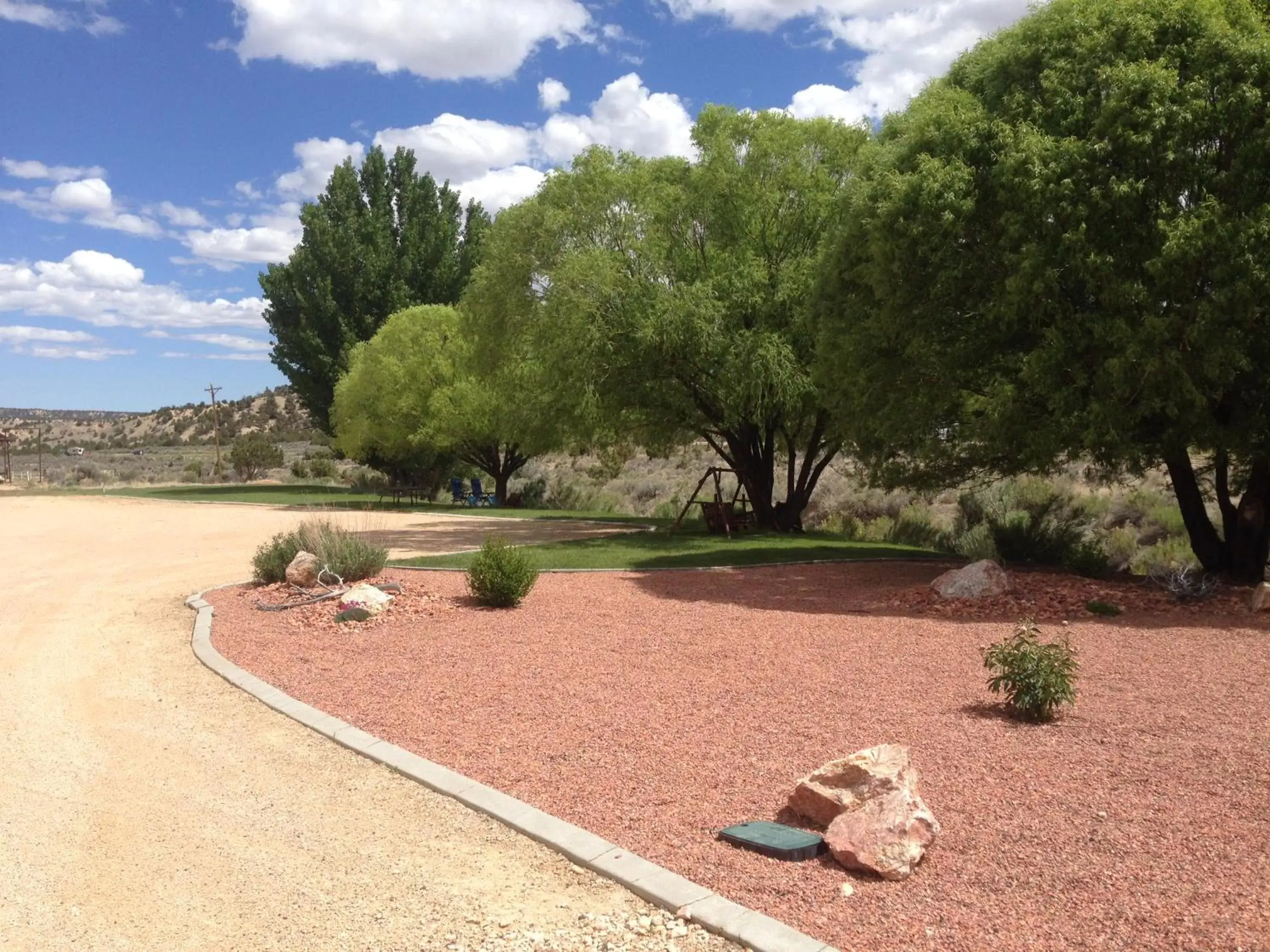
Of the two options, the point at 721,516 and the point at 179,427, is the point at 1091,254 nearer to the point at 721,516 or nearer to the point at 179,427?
the point at 721,516

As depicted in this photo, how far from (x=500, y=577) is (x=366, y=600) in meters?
1.37

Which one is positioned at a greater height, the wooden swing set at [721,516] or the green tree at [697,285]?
the green tree at [697,285]

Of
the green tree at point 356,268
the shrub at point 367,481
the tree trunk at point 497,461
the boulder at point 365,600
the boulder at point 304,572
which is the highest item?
the green tree at point 356,268

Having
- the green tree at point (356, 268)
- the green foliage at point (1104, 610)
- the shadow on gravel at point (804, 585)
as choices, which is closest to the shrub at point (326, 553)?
the shadow on gravel at point (804, 585)

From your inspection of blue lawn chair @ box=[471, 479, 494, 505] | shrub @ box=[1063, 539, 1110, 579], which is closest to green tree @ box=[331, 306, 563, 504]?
blue lawn chair @ box=[471, 479, 494, 505]

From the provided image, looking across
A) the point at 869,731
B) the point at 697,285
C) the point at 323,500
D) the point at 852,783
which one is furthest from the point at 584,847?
the point at 323,500

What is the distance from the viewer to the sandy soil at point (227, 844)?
399 cm

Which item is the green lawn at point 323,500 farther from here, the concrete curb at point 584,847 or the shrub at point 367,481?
the concrete curb at point 584,847

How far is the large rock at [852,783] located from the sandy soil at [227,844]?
3.40 ft

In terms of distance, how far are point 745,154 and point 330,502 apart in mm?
19879

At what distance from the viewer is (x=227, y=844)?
4.83 metres

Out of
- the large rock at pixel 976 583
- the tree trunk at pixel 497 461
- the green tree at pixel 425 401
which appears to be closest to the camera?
the large rock at pixel 976 583

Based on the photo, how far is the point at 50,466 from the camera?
62438 mm

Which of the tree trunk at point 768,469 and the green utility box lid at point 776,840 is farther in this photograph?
the tree trunk at point 768,469
